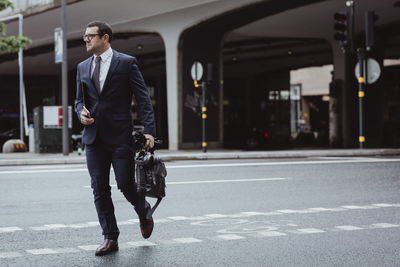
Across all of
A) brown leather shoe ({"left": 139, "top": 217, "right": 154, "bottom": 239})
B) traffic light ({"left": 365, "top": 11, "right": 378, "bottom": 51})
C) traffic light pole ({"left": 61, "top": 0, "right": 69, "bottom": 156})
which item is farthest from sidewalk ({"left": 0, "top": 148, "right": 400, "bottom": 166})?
brown leather shoe ({"left": 139, "top": 217, "right": 154, "bottom": 239})

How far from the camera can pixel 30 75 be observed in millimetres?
50750

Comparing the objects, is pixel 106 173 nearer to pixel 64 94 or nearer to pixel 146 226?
pixel 146 226

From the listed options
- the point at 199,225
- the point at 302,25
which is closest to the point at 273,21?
→ the point at 302,25

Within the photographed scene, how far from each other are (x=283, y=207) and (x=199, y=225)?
1.74 m

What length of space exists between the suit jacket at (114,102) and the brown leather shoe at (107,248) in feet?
2.66

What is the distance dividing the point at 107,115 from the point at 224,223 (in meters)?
2.24

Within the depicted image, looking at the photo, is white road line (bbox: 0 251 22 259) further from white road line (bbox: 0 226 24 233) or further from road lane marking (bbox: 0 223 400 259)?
white road line (bbox: 0 226 24 233)

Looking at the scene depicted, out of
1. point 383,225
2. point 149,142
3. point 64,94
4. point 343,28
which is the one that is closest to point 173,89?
point 64,94

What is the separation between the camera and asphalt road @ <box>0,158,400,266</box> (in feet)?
19.0

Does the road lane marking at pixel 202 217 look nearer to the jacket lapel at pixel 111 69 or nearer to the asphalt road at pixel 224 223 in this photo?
the asphalt road at pixel 224 223

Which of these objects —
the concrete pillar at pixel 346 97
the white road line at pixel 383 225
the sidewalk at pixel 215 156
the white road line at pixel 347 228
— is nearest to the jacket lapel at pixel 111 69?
the white road line at pixel 347 228

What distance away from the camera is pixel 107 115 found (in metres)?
5.93

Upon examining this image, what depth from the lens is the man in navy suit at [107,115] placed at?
5.93m

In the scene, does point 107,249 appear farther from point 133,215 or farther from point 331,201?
point 331,201
